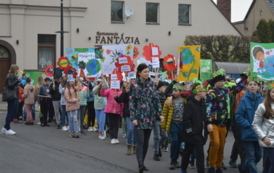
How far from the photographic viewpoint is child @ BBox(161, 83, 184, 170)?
32.8ft

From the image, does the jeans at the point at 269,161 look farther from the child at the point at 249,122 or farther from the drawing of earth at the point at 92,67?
the drawing of earth at the point at 92,67

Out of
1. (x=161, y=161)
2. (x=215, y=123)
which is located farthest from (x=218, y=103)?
(x=161, y=161)

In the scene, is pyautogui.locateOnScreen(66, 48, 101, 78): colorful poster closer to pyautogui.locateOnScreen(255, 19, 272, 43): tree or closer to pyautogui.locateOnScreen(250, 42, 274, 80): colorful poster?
pyautogui.locateOnScreen(250, 42, 274, 80): colorful poster

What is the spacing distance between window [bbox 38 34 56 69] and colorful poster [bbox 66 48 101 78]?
14274 millimetres

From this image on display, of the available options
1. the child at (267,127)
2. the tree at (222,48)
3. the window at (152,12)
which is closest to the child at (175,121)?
the child at (267,127)

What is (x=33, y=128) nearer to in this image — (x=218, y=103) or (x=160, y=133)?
(x=160, y=133)

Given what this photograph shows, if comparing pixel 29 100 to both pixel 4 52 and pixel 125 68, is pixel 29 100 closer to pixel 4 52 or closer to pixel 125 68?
pixel 125 68

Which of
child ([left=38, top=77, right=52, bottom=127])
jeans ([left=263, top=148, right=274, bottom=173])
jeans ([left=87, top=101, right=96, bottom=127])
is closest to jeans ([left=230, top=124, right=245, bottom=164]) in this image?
jeans ([left=263, top=148, right=274, bottom=173])

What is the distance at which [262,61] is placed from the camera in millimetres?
10734

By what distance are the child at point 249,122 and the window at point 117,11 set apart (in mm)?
25599

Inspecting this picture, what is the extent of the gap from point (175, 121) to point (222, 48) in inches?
936

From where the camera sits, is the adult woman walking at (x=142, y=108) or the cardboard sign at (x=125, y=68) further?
the cardboard sign at (x=125, y=68)

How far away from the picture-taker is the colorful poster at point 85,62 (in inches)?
609

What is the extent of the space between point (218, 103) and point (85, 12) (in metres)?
24.2
